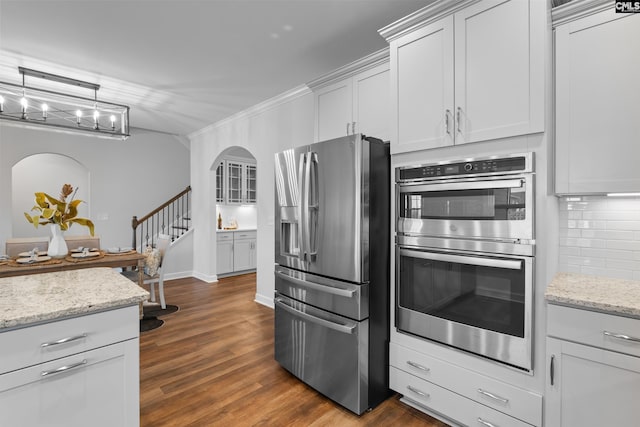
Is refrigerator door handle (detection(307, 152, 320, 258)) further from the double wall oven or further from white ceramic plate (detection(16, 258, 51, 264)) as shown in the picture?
white ceramic plate (detection(16, 258, 51, 264))

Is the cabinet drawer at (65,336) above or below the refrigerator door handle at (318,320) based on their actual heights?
above

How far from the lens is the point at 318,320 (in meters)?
2.31

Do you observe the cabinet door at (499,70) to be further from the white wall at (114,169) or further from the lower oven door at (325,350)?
the white wall at (114,169)

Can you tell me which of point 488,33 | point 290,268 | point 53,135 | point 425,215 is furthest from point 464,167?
point 53,135

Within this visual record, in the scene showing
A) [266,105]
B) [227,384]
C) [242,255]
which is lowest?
[227,384]

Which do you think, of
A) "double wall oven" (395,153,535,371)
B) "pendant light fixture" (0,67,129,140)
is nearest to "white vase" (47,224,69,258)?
"pendant light fixture" (0,67,129,140)

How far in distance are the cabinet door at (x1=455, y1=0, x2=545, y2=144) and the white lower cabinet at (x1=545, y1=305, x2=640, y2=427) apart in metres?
0.98

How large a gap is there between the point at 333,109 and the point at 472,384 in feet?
7.66

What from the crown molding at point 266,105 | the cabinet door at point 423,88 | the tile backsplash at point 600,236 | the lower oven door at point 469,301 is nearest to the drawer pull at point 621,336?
the lower oven door at point 469,301

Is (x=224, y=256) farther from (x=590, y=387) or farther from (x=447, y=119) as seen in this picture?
(x=590, y=387)

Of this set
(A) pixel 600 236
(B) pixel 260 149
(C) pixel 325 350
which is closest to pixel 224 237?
(B) pixel 260 149

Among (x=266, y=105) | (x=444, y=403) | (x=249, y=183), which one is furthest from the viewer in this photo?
(x=249, y=183)

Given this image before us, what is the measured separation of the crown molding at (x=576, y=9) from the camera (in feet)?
5.34

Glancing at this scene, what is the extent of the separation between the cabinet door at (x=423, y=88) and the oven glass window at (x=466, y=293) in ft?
2.55
